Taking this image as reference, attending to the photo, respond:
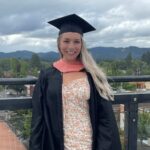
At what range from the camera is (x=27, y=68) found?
5.20m

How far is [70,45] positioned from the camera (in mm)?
3986

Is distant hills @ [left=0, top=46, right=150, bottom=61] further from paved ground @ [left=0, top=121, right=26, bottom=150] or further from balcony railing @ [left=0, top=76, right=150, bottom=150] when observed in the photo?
paved ground @ [left=0, top=121, right=26, bottom=150]

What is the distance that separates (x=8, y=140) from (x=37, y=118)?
56cm

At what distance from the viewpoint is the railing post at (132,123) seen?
16.3 feet

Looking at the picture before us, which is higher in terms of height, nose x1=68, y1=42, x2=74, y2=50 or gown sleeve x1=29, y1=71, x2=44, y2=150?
nose x1=68, y1=42, x2=74, y2=50

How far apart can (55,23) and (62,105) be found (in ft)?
2.41

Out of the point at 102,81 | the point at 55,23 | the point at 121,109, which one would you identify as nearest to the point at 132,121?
the point at 121,109

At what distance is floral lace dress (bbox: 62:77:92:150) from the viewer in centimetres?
395

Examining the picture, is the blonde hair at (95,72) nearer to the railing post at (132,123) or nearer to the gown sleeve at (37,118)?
the gown sleeve at (37,118)

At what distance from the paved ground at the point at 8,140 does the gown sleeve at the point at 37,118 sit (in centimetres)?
44

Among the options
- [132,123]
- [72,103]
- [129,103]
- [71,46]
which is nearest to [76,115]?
[72,103]

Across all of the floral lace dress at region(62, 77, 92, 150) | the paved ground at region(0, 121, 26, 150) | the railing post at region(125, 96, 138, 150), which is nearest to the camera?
the floral lace dress at region(62, 77, 92, 150)

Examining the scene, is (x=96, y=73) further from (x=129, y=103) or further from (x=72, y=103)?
(x=129, y=103)

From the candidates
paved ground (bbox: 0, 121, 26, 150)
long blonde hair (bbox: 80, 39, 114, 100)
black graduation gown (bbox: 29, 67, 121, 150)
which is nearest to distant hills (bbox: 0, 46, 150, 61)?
long blonde hair (bbox: 80, 39, 114, 100)
